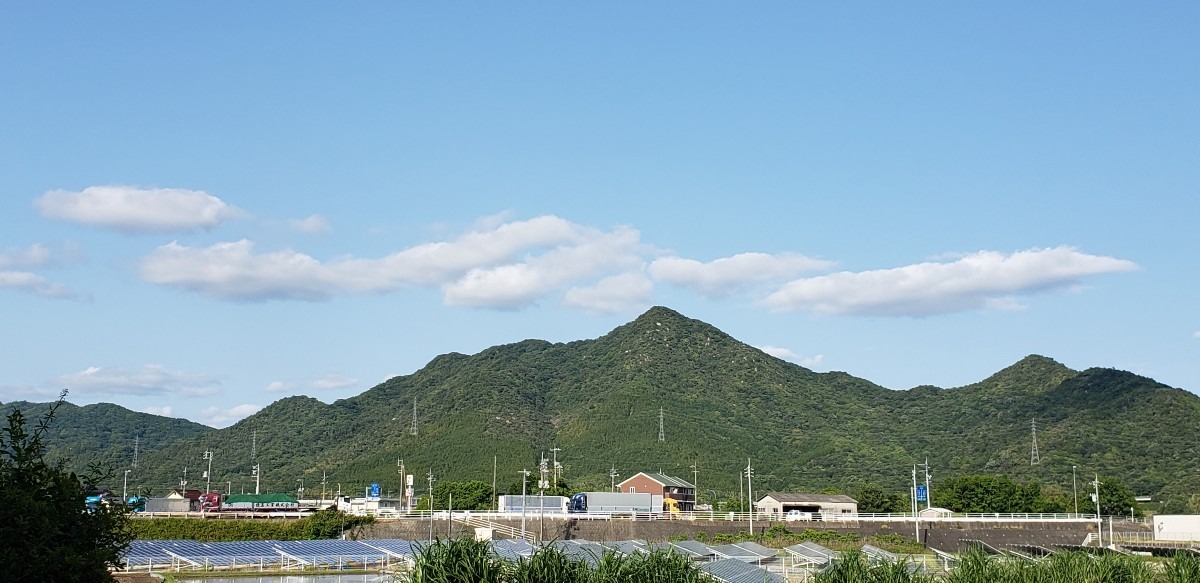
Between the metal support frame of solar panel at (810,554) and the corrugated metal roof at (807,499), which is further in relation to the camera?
the corrugated metal roof at (807,499)

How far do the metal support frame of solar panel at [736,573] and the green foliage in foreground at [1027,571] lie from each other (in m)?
7.91

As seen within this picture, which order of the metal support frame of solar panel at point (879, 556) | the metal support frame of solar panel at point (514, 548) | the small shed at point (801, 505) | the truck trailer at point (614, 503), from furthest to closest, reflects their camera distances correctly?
1. the small shed at point (801, 505)
2. the truck trailer at point (614, 503)
3. the metal support frame of solar panel at point (514, 548)
4. the metal support frame of solar panel at point (879, 556)

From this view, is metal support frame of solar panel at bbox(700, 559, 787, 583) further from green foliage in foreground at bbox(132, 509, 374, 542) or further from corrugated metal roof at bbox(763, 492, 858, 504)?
corrugated metal roof at bbox(763, 492, 858, 504)

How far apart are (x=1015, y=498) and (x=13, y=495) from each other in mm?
109240

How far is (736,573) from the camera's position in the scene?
42.4 m

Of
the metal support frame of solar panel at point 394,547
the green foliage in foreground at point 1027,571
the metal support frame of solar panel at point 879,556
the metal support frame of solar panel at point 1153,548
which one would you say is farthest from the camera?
the metal support frame of solar panel at point 1153,548

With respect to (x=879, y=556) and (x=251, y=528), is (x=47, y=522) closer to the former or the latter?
(x=879, y=556)

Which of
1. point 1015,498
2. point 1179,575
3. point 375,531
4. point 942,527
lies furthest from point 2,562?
point 1015,498

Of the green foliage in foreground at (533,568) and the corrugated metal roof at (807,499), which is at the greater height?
the green foliage in foreground at (533,568)

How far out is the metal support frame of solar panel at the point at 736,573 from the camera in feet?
131

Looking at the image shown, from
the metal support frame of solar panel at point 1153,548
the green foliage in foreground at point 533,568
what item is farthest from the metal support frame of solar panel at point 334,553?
the metal support frame of solar panel at point 1153,548

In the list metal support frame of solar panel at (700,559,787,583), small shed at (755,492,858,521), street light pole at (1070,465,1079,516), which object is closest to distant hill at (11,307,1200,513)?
street light pole at (1070,465,1079,516)

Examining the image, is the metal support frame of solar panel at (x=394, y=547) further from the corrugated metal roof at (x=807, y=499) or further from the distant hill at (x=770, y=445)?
the distant hill at (x=770, y=445)

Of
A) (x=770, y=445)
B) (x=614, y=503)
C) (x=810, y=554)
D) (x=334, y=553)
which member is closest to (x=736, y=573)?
(x=810, y=554)
